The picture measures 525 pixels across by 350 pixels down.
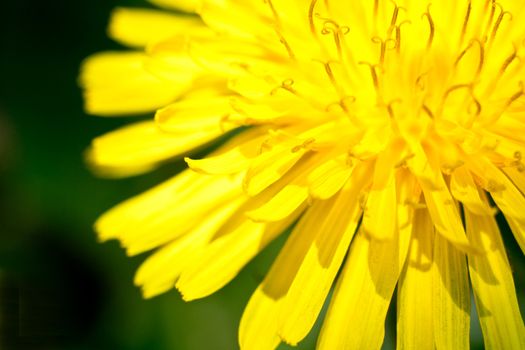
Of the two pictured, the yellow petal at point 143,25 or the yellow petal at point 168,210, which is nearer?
the yellow petal at point 168,210

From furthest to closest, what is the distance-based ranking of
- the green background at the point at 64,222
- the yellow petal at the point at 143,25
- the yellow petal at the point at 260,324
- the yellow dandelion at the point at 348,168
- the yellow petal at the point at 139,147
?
1. the green background at the point at 64,222
2. the yellow petal at the point at 143,25
3. the yellow petal at the point at 139,147
4. the yellow petal at the point at 260,324
5. the yellow dandelion at the point at 348,168

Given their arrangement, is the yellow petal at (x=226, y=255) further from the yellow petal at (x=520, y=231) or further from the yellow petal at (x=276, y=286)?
the yellow petal at (x=520, y=231)

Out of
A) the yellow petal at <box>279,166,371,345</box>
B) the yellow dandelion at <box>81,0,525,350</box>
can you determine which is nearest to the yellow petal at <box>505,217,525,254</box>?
the yellow dandelion at <box>81,0,525,350</box>

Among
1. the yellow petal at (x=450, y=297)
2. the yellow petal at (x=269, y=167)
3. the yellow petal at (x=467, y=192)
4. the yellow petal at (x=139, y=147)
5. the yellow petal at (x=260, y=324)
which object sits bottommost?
the yellow petal at (x=260, y=324)

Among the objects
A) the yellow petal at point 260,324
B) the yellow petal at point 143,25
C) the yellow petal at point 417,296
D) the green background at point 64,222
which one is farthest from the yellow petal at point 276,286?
the yellow petal at point 143,25

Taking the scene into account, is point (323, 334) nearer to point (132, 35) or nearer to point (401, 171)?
point (401, 171)

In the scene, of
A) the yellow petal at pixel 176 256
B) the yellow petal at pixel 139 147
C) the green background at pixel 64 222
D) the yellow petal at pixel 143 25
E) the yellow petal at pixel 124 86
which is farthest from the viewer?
the green background at pixel 64 222

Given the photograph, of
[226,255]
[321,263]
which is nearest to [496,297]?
[321,263]

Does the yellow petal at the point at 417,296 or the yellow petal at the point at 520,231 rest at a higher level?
the yellow petal at the point at 520,231
